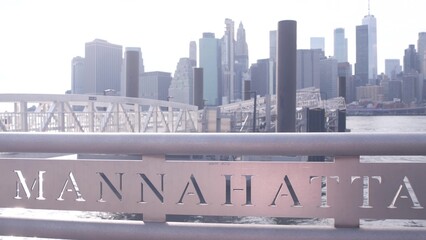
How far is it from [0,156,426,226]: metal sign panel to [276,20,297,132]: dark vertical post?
88.8ft

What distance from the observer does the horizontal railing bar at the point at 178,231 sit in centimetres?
250

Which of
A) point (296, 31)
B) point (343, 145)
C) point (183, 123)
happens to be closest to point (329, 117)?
point (183, 123)

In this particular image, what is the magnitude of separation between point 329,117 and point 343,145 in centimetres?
7500

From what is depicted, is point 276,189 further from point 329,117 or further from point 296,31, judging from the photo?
point 329,117

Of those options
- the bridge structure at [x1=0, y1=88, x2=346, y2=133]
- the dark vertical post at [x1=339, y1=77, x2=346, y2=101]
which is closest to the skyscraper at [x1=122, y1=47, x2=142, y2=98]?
the bridge structure at [x1=0, y1=88, x2=346, y2=133]

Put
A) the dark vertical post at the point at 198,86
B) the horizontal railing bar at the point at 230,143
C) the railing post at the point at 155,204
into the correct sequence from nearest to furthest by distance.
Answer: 1. the horizontal railing bar at the point at 230,143
2. the railing post at the point at 155,204
3. the dark vertical post at the point at 198,86

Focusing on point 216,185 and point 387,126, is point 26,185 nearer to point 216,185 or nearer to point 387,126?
point 216,185

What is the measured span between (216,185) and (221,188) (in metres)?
0.03

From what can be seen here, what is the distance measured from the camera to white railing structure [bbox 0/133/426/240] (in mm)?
2510

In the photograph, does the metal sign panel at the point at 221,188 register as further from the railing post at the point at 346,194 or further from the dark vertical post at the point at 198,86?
the dark vertical post at the point at 198,86

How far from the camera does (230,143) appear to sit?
8.47 feet

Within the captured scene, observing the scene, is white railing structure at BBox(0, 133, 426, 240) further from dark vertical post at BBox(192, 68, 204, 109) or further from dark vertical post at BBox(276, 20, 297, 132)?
dark vertical post at BBox(192, 68, 204, 109)

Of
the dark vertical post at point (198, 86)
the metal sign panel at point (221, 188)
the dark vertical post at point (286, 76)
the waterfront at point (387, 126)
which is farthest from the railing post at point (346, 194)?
the waterfront at point (387, 126)

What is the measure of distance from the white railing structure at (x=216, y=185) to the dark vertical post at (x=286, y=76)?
2708 centimetres
